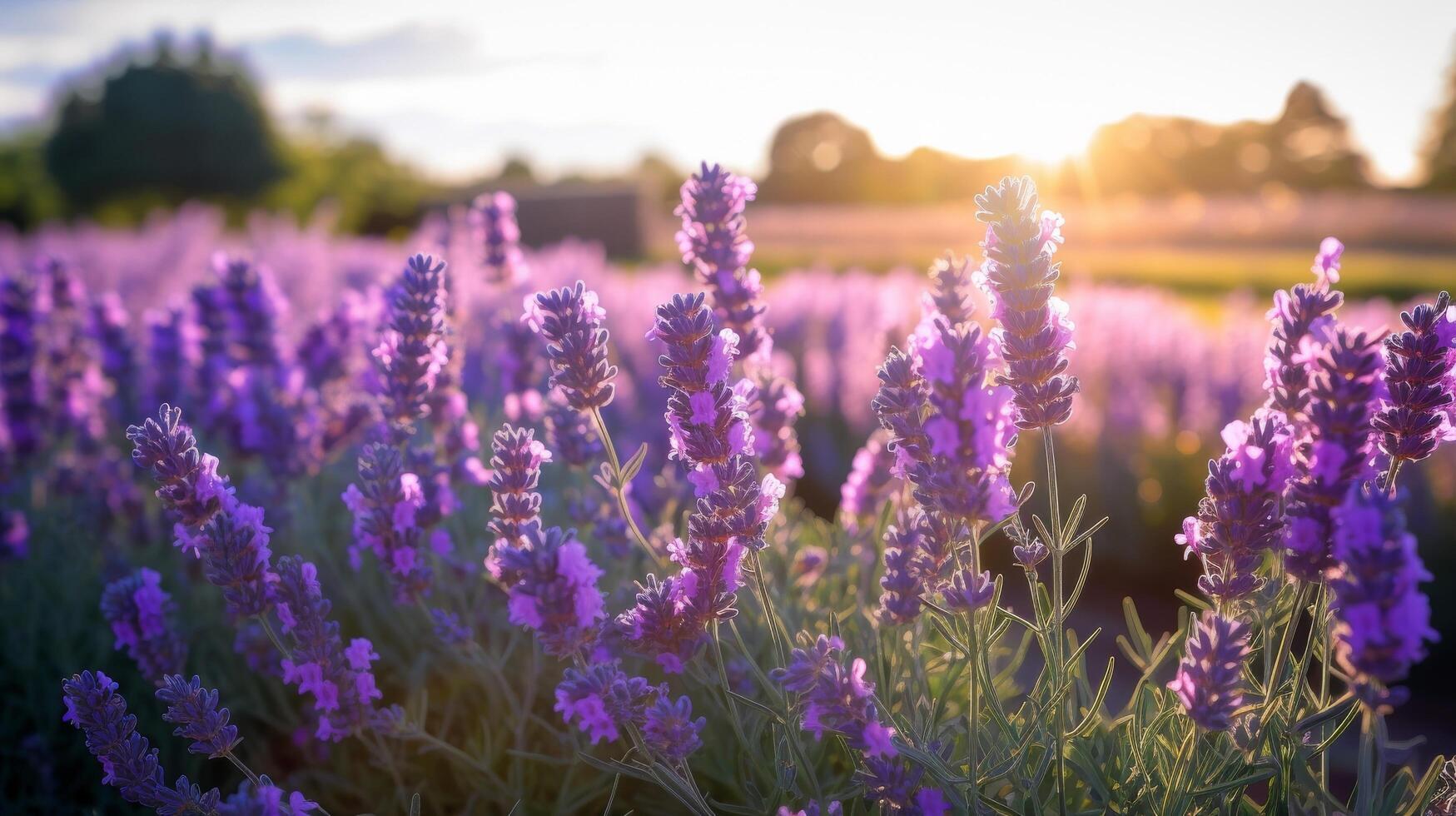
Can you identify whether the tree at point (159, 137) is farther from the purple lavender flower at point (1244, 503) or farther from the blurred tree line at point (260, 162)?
the purple lavender flower at point (1244, 503)

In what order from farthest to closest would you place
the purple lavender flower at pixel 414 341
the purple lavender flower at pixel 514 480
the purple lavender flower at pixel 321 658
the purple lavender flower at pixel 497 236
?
1. the purple lavender flower at pixel 497 236
2. the purple lavender flower at pixel 414 341
3. the purple lavender flower at pixel 321 658
4. the purple lavender flower at pixel 514 480

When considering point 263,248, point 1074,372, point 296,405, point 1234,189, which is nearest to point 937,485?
point 296,405

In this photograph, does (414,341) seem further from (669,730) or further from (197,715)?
(669,730)

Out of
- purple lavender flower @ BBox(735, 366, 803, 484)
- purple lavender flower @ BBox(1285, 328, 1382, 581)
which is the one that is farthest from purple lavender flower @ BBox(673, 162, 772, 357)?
purple lavender flower @ BBox(1285, 328, 1382, 581)

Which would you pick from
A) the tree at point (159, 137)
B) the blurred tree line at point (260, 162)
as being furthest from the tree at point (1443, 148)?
the tree at point (159, 137)

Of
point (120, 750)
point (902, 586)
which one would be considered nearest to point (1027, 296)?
point (902, 586)

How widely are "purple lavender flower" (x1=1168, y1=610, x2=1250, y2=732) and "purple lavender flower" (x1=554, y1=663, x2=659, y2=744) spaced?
30.9 inches

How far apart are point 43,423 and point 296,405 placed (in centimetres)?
144

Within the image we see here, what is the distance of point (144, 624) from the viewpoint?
2.05 meters

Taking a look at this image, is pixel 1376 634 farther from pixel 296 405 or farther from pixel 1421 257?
pixel 1421 257

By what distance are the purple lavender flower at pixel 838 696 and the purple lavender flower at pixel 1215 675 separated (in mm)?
421

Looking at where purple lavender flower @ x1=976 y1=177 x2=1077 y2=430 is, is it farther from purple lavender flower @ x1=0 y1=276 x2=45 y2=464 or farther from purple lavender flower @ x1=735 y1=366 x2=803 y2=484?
purple lavender flower @ x1=0 y1=276 x2=45 y2=464

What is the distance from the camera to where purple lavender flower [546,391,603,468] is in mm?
2420

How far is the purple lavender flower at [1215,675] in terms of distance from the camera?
138 centimetres
